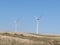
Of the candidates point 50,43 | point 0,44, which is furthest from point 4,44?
point 50,43

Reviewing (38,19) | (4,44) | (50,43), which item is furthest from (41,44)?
(38,19)

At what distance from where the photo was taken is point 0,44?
5294cm

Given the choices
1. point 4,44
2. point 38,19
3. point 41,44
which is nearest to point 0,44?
point 4,44

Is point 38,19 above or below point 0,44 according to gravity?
above

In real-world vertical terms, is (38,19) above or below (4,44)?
above

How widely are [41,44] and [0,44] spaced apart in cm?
985

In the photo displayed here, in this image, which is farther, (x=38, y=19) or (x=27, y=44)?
(x=38, y=19)

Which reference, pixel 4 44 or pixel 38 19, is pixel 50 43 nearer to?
pixel 4 44

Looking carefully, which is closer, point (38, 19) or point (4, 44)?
point (4, 44)

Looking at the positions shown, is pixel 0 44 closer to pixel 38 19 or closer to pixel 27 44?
pixel 27 44

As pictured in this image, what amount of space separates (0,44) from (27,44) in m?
6.55

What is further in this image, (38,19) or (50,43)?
(38,19)

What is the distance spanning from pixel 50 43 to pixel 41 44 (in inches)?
125

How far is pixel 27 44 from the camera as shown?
2156 inches
